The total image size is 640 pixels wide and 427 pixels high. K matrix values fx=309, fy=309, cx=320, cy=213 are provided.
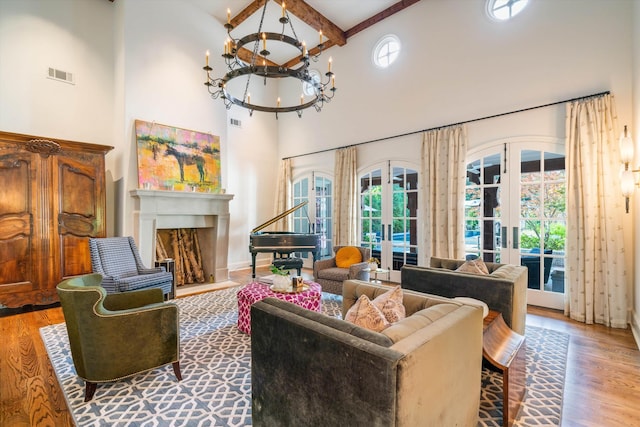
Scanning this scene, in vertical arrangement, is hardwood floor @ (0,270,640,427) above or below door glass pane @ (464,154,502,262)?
below

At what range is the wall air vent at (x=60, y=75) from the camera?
518cm

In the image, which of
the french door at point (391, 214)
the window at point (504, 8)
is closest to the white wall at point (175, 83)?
the french door at point (391, 214)

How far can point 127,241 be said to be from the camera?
4828mm

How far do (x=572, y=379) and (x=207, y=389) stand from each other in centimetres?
314

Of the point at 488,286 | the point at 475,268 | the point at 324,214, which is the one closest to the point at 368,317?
the point at 488,286

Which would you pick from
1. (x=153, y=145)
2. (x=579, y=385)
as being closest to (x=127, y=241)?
(x=153, y=145)

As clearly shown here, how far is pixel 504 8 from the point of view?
16.1 feet

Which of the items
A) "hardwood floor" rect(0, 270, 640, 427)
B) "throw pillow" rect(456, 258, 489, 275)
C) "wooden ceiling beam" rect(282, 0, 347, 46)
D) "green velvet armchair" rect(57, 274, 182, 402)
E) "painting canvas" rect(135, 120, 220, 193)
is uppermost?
"wooden ceiling beam" rect(282, 0, 347, 46)

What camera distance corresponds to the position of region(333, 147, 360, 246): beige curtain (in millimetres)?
6711

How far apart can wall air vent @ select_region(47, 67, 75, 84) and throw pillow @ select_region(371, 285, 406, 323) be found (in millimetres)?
6430

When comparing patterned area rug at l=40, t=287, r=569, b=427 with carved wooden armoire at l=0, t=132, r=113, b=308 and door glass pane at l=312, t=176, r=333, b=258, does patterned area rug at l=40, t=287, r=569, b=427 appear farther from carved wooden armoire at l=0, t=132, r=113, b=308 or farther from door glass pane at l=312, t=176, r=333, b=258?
door glass pane at l=312, t=176, r=333, b=258

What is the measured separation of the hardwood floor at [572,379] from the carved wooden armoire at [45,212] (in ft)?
2.33

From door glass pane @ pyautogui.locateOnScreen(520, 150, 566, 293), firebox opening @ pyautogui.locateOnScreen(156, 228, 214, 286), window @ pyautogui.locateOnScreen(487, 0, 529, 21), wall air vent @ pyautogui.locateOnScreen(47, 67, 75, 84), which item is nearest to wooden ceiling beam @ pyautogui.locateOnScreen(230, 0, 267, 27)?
wall air vent @ pyautogui.locateOnScreen(47, 67, 75, 84)

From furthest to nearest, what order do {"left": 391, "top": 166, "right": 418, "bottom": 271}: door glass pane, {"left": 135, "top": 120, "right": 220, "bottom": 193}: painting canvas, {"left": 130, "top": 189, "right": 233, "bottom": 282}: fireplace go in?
{"left": 391, "top": 166, "right": 418, "bottom": 271}: door glass pane
{"left": 135, "top": 120, "right": 220, "bottom": 193}: painting canvas
{"left": 130, "top": 189, "right": 233, "bottom": 282}: fireplace
